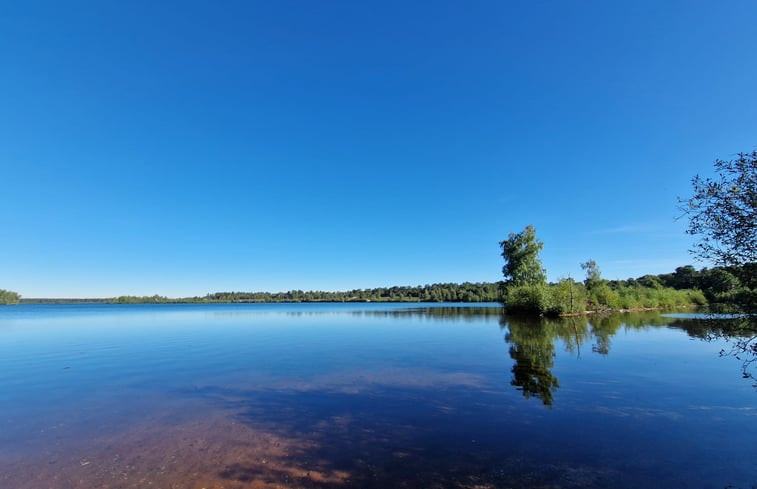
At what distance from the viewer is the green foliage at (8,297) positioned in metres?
140

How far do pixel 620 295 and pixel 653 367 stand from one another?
184 feet

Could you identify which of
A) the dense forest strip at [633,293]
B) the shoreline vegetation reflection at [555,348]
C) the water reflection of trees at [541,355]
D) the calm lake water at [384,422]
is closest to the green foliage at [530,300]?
the dense forest strip at [633,293]

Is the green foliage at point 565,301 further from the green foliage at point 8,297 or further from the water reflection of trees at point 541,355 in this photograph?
the green foliage at point 8,297

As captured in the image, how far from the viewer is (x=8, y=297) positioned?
143 m

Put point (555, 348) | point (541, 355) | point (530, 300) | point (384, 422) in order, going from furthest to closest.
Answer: point (530, 300)
point (555, 348)
point (541, 355)
point (384, 422)

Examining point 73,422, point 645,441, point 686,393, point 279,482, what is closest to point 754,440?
point 645,441

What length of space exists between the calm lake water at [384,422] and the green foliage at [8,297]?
180050mm

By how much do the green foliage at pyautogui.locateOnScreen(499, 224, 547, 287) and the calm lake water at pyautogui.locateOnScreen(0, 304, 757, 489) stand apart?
4524 centimetres

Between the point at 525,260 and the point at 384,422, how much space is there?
198 ft

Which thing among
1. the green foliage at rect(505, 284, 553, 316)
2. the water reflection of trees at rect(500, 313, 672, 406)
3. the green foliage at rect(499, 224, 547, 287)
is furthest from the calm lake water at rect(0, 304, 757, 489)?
the green foliage at rect(499, 224, 547, 287)

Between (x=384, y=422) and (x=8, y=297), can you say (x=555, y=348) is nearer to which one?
(x=384, y=422)

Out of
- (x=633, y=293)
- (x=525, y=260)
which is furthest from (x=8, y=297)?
(x=633, y=293)

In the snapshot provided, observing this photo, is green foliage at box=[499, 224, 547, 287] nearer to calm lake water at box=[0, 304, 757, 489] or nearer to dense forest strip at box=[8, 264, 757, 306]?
dense forest strip at box=[8, 264, 757, 306]

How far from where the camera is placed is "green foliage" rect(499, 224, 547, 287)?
6281cm
